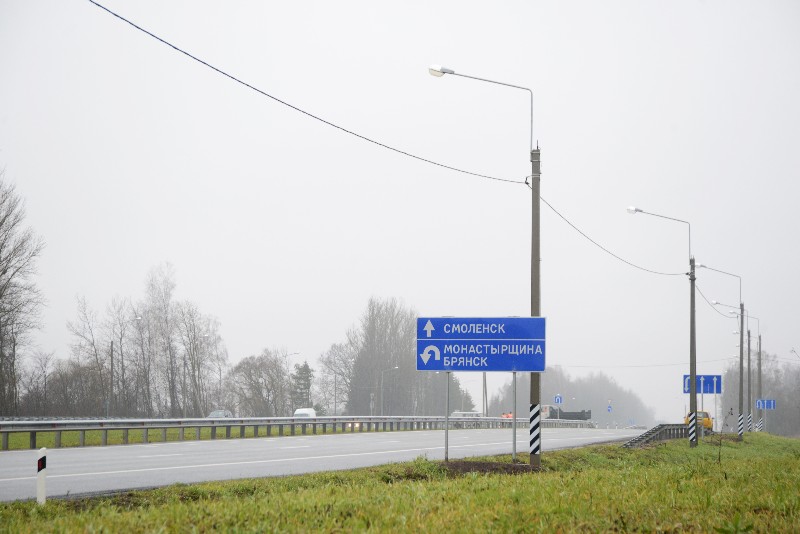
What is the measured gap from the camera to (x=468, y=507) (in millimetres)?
9375

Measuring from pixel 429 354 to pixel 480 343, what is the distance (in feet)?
3.94

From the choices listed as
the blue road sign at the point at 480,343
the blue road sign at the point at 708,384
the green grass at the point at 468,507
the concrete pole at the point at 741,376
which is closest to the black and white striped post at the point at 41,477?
the green grass at the point at 468,507

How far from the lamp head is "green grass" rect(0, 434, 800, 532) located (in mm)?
10208

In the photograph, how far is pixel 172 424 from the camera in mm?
35031

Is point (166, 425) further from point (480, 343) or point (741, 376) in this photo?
point (741, 376)

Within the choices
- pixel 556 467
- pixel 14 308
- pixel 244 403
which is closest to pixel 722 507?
pixel 556 467

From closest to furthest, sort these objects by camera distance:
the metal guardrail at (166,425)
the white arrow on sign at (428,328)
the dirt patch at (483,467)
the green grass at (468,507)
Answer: the green grass at (468,507) < the dirt patch at (483,467) < the white arrow on sign at (428,328) < the metal guardrail at (166,425)

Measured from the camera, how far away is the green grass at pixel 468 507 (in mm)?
8109

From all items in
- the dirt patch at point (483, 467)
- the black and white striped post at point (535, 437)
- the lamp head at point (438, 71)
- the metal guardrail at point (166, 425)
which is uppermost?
the lamp head at point (438, 71)

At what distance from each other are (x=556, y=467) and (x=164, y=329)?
6017 centimetres

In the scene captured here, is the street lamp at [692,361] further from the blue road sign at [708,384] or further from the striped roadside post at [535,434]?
the striped roadside post at [535,434]

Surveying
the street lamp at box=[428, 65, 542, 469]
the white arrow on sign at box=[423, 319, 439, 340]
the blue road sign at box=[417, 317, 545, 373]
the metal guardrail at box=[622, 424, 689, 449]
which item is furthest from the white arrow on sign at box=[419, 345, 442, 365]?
the metal guardrail at box=[622, 424, 689, 449]

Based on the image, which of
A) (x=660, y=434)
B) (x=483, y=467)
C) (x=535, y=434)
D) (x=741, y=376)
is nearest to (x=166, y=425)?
(x=535, y=434)

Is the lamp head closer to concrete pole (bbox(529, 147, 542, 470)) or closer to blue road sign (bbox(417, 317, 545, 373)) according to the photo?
concrete pole (bbox(529, 147, 542, 470))
